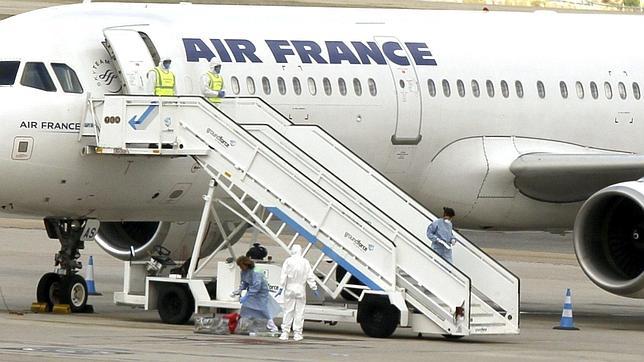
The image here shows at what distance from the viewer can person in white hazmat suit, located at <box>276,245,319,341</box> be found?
23.2 metres

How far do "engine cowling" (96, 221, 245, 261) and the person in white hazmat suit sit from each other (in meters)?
5.62

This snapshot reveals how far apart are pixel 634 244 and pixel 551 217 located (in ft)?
7.82

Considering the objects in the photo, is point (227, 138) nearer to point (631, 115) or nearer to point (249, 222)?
point (249, 222)

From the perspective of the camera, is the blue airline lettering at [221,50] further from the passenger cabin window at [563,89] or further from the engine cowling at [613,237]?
the passenger cabin window at [563,89]

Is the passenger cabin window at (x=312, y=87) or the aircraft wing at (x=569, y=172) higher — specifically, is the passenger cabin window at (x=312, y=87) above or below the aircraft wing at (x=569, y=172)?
above

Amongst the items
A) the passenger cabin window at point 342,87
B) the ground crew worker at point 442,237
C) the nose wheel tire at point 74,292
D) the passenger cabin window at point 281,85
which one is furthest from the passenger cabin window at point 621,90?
the nose wheel tire at point 74,292

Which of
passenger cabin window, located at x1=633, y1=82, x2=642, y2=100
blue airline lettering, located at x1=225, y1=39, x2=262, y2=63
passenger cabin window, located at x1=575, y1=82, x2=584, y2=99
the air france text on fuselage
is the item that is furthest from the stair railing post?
passenger cabin window, located at x1=633, y1=82, x2=642, y2=100

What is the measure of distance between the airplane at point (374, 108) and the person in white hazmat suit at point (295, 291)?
369 cm

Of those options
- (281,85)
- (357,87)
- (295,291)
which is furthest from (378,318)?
(357,87)

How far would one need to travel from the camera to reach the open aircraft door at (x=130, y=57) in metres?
25.7

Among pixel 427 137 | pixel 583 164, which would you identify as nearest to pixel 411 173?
pixel 427 137

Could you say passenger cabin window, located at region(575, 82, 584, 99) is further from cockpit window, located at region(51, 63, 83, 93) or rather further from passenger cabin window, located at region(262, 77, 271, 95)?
cockpit window, located at region(51, 63, 83, 93)

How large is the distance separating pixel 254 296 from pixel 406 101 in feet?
20.6

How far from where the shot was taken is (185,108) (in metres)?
25.3
